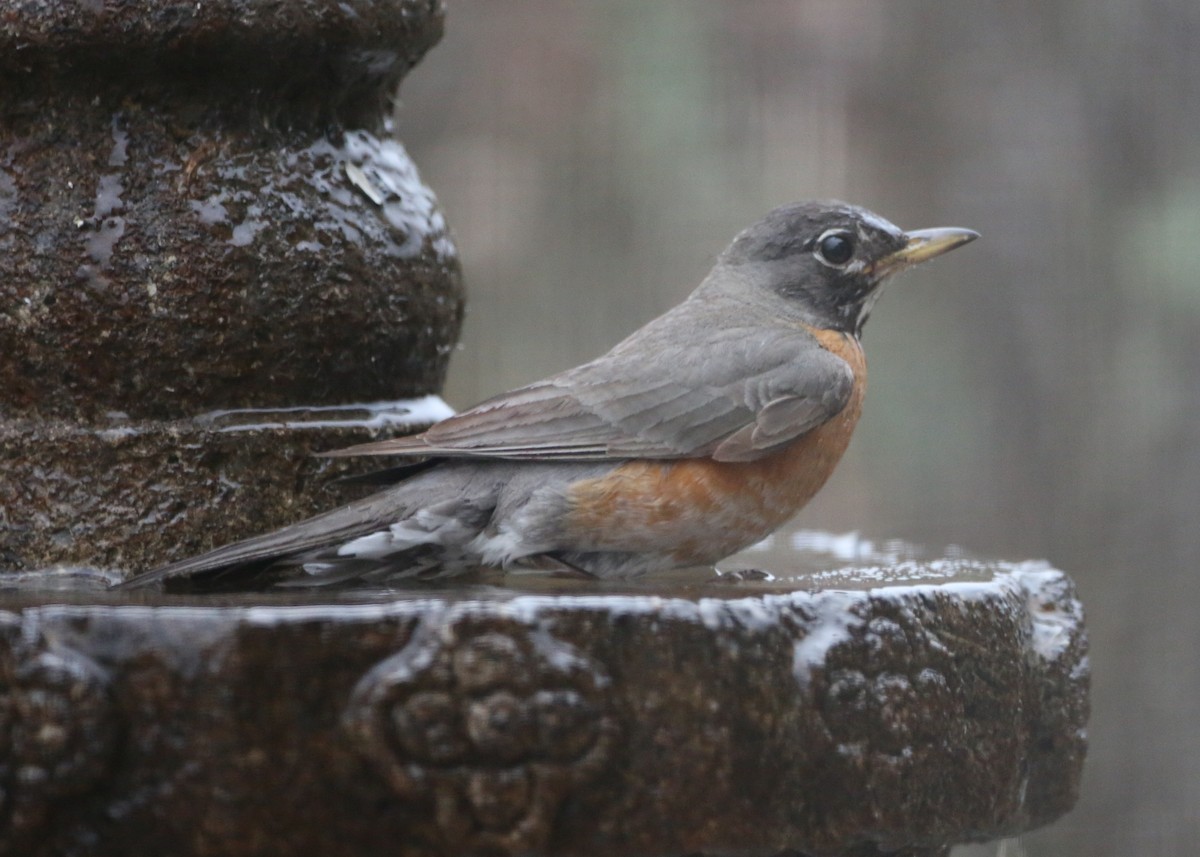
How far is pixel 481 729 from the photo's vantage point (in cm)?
246

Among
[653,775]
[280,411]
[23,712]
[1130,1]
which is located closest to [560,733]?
[653,775]

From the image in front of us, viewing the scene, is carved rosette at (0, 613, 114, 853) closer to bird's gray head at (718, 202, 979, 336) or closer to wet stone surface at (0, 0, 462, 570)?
wet stone surface at (0, 0, 462, 570)

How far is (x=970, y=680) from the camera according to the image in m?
2.97

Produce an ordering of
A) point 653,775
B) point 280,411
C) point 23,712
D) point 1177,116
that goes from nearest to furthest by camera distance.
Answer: point 23,712 < point 653,775 < point 280,411 < point 1177,116

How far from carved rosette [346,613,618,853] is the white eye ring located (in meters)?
2.54

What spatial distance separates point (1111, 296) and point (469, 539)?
6769 mm

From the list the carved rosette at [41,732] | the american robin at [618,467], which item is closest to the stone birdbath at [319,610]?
the carved rosette at [41,732]

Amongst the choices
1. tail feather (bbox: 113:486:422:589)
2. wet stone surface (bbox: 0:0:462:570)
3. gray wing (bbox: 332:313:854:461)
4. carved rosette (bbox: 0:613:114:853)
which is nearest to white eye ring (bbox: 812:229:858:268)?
gray wing (bbox: 332:313:854:461)

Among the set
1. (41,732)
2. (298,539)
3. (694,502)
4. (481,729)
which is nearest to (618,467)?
(694,502)

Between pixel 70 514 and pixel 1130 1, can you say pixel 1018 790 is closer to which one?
pixel 70 514

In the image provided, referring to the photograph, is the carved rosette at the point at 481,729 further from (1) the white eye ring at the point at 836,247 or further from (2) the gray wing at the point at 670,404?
(1) the white eye ring at the point at 836,247

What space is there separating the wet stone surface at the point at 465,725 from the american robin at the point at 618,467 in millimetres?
759

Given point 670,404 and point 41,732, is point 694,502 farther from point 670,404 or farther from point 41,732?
point 41,732

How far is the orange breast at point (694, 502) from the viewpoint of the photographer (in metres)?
3.83
